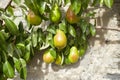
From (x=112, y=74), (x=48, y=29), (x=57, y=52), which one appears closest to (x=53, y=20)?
(x=48, y=29)

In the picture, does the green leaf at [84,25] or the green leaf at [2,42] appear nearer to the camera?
the green leaf at [2,42]

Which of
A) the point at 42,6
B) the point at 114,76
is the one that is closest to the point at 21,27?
the point at 42,6

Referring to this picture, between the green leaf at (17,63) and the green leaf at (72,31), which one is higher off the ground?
the green leaf at (72,31)

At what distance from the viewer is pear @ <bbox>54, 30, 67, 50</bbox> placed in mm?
1635

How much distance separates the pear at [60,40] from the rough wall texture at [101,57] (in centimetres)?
17

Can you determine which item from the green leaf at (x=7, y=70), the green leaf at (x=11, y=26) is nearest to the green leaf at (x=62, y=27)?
the green leaf at (x=11, y=26)

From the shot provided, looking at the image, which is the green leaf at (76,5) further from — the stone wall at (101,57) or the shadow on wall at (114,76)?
the shadow on wall at (114,76)

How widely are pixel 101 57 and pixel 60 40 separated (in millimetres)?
262

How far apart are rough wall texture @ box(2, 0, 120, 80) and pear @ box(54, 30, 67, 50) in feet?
0.57

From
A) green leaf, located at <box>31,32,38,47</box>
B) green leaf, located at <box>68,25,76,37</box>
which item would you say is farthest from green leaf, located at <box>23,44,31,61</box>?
green leaf, located at <box>68,25,76,37</box>

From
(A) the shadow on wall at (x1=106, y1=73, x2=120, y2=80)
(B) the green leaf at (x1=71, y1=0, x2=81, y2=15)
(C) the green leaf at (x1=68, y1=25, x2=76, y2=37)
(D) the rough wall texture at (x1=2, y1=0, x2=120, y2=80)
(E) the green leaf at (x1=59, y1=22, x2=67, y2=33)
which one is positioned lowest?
(A) the shadow on wall at (x1=106, y1=73, x2=120, y2=80)

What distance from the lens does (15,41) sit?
1.75 metres

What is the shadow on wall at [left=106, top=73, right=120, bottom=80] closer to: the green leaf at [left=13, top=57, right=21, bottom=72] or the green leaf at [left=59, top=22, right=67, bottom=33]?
the green leaf at [left=59, top=22, right=67, bottom=33]

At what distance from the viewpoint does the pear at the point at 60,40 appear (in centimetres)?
163
